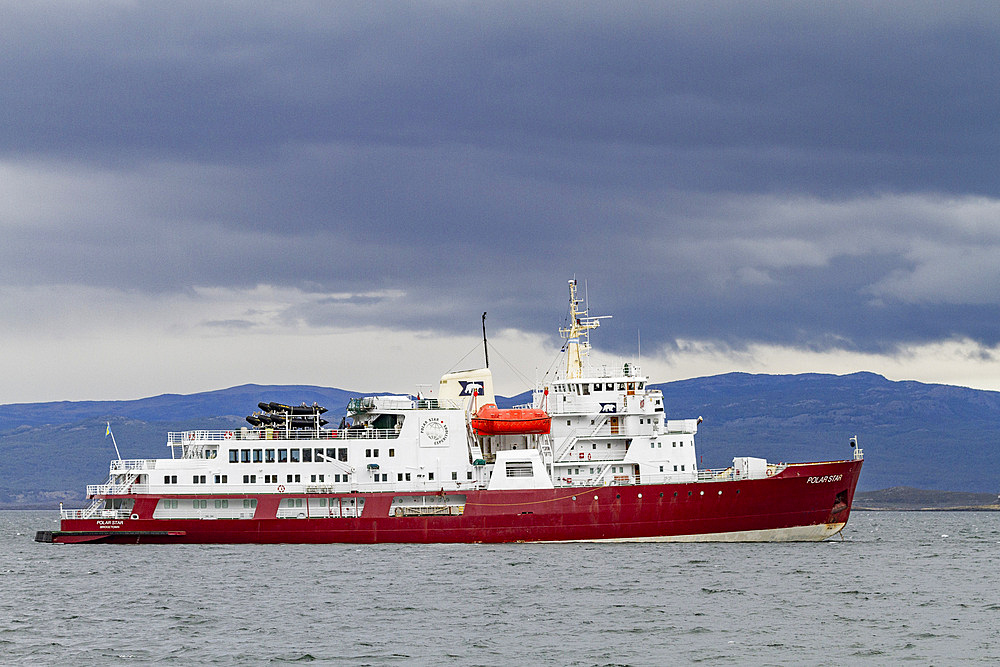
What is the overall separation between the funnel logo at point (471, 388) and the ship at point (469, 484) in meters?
1.62

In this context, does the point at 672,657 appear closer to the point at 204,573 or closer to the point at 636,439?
the point at 204,573

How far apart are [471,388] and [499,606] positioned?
876 inches

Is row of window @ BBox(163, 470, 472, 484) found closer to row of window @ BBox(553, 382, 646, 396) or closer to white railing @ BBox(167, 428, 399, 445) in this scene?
white railing @ BBox(167, 428, 399, 445)

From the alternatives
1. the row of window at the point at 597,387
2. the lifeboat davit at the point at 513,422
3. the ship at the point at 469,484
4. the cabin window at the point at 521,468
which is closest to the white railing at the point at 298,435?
the ship at the point at 469,484

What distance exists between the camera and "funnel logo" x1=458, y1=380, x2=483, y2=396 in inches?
2226

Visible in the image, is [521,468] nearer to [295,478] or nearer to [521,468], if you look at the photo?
[521,468]

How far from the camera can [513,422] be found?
53062mm

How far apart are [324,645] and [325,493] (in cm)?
2369

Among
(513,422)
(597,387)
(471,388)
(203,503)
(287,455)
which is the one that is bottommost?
(203,503)

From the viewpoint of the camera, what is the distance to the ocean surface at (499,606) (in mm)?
28234

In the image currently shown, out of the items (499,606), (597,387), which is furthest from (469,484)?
(499,606)

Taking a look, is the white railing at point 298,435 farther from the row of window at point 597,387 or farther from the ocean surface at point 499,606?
the row of window at point 597,387

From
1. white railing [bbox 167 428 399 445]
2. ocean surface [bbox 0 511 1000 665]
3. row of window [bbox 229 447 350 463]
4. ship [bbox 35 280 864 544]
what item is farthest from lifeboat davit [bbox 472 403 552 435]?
ocean surface [bbox 0 511 1000 665]

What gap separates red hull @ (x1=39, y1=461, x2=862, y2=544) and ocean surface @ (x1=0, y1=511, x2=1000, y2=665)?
927 mm
